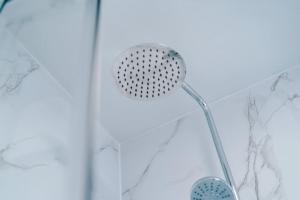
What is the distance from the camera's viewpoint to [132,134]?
1.10 m

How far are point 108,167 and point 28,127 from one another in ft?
1.13

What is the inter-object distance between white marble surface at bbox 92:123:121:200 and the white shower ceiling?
Answer: 0.38 feet

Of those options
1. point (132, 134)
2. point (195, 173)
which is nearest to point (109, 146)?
point (132, 134)

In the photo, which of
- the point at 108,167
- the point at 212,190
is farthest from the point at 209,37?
the point at 108,167

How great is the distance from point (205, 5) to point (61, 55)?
1.35ft

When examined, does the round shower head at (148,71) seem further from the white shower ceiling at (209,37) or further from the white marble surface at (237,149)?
the white marble surface at (237,149)

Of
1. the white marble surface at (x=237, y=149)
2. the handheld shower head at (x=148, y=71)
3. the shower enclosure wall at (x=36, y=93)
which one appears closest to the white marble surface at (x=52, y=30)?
the shower enclosure wall at (x=36, y=93)

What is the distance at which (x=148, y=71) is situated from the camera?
24.7 inches

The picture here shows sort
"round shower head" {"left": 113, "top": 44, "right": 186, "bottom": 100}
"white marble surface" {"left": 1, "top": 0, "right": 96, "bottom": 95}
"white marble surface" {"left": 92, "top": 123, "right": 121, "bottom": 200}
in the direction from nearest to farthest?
"round shower head" {"left": 113, "top": 44, "right": 186, "bottom": 100}, "white marble surface" {"left": 1, "top": 0, "right": 96, "bottom": 95}, "white marble surface" {"left": 92, "top": 123, "right": 121, "bottom": 200}

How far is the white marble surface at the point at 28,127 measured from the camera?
2.21ft

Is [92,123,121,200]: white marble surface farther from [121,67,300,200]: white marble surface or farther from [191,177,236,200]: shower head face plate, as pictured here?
[191,177,236,200]: shower head face plate

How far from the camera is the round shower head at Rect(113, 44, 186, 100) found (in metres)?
0.61

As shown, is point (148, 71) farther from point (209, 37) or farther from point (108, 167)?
point (108, 167)

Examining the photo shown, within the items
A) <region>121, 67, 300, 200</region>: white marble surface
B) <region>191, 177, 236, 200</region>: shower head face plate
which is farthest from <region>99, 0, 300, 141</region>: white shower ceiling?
<region>191, 177, 236, 200</region>: shower head face plate
